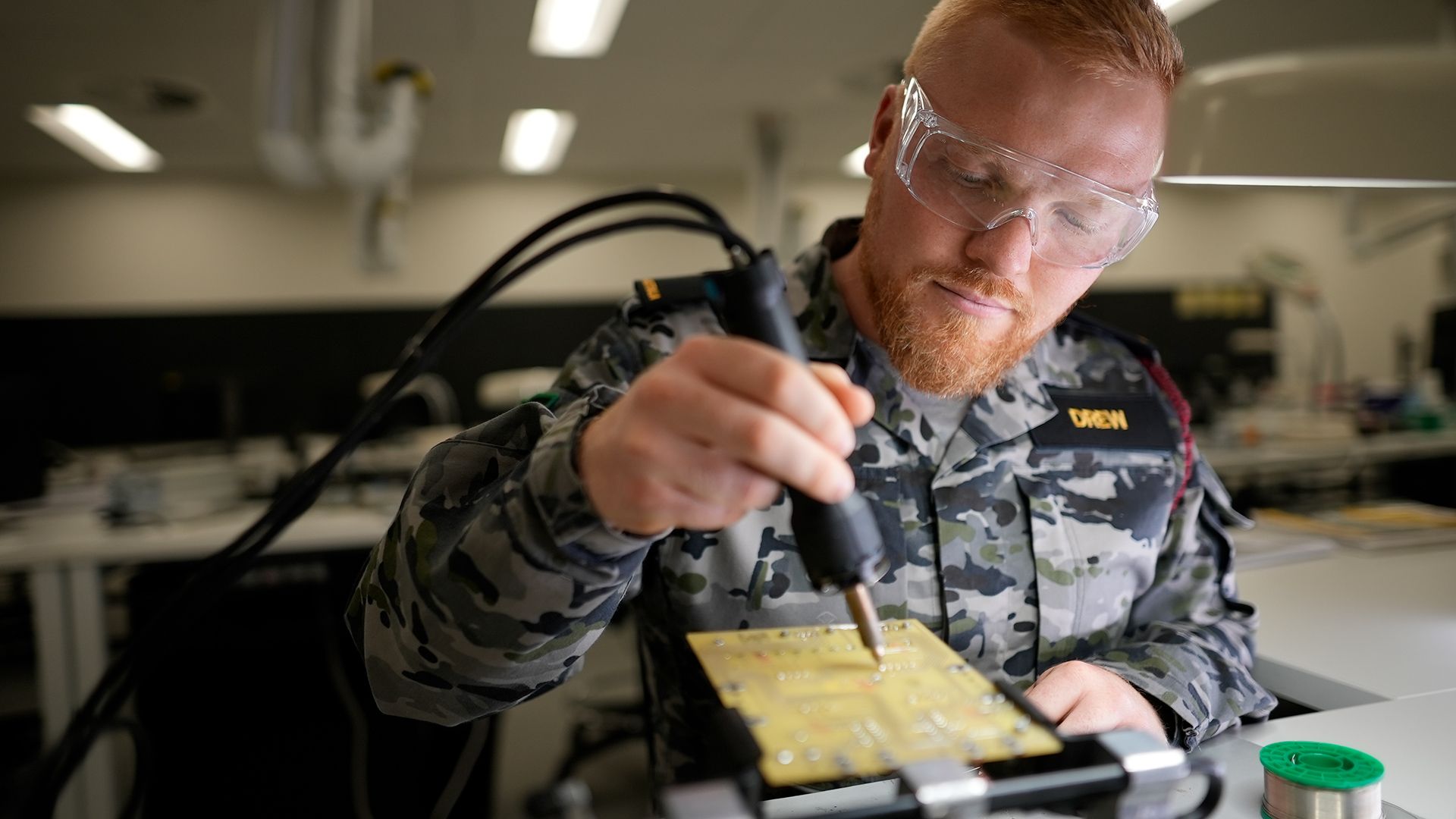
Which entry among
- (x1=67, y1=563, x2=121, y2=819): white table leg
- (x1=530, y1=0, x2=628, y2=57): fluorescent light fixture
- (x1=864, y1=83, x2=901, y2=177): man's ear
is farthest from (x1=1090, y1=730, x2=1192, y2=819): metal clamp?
(x1=530, y1=0, x2=628, y2=57): fluorescent light fixture

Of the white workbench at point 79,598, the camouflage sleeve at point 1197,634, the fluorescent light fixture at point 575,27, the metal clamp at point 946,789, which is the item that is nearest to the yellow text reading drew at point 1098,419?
the camouflage sleeve at point 1197,634

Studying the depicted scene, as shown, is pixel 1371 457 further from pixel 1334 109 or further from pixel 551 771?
pixel 1334 109

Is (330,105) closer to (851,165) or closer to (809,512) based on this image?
(809,512)

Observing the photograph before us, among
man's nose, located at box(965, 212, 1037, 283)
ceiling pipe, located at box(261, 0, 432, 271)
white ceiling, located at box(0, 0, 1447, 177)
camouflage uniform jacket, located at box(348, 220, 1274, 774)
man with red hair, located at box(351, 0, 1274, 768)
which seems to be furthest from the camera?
white ceiling, located at box(0, 0, 1447, 177)

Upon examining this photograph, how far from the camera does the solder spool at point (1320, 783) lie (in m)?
0.65

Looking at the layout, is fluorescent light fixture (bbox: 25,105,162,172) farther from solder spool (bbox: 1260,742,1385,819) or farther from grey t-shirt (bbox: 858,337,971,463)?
solder spool (bbox: 1260,742,1385,819)

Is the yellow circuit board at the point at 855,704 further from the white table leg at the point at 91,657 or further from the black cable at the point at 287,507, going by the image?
the white table leg at the point at 91,657

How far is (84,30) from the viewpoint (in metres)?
3.85

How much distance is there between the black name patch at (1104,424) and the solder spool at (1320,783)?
0.45 m

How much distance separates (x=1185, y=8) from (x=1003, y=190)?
3894mm

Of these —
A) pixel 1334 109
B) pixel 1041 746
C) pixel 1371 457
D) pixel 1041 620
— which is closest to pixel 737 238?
pixel 1041 746

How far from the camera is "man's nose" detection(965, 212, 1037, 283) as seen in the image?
2.85 feet

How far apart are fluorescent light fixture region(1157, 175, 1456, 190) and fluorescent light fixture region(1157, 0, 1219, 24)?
358 cm

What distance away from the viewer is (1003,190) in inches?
34.1
